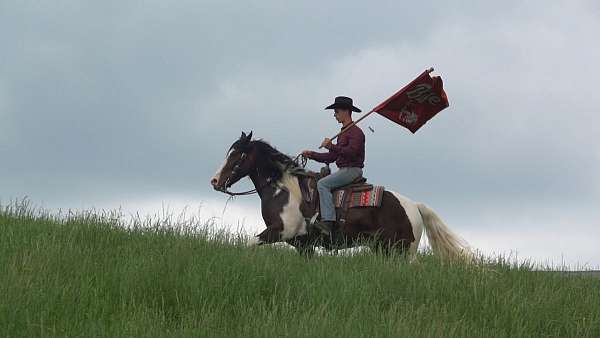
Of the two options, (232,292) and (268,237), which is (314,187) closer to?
(268,237)

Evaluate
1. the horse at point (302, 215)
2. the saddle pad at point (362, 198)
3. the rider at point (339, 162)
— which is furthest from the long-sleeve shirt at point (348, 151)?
the horse at point (302, 215)

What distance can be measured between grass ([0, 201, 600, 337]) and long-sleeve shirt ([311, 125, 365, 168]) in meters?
1.55

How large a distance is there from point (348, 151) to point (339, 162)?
0.30 m

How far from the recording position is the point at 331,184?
35.8ft

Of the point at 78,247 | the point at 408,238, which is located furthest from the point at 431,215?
the point at 78,247

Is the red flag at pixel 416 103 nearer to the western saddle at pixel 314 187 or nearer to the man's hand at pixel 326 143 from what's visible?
the man's hand at pixel 326 143

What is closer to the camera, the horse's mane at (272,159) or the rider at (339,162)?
the rider at (339,162)

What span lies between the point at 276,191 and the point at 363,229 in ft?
4.44

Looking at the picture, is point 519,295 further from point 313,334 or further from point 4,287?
point 4,287

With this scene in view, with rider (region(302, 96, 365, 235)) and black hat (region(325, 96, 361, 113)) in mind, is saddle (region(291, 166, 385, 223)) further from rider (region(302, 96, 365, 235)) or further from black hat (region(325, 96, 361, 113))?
black hat (region(325, 96, 361, 113))

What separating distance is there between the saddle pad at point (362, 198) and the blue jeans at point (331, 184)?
0.35 feet

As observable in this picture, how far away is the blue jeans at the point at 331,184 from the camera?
10.8m

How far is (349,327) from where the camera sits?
20.9ft

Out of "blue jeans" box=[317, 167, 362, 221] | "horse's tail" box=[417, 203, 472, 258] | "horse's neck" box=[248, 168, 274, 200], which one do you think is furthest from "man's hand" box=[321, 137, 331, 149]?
"horse's tail" box=[417, 203, 472, 258]
